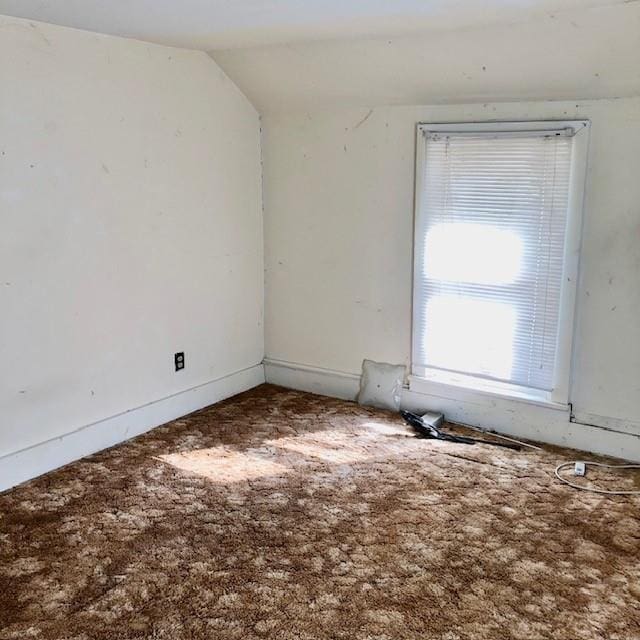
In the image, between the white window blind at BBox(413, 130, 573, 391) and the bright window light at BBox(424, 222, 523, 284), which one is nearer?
the white window blind at BBox(413, 130, 573, 391)

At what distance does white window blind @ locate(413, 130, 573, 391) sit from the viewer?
3.31 m

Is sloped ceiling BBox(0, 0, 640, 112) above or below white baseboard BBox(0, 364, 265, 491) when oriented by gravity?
above

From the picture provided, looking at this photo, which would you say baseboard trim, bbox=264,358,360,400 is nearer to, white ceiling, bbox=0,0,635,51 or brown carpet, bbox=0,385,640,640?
brown carpet, bbox=0,385,640,640

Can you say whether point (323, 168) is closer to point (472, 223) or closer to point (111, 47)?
point (472, 223)

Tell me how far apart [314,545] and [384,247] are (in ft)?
6.02

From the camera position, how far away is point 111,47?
321 cm

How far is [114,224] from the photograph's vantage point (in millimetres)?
3354

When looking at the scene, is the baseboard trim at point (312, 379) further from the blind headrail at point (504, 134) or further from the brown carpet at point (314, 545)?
the blind headrail at point (504, 134)

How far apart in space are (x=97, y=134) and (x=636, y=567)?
2871 millimetres

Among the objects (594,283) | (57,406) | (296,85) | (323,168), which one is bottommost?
(57,406)

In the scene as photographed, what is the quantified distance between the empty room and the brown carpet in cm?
1

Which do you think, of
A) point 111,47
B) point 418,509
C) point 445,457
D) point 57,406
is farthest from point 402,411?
point 111,47

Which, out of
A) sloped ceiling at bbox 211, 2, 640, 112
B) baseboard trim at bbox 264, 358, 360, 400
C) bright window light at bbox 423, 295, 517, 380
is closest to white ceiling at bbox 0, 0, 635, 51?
sloped ceiling at bbox 211, 2, 640, 112

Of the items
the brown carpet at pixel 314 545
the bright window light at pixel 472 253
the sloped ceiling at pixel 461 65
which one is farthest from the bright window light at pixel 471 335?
the sloped ceiling at pixel 461 65
